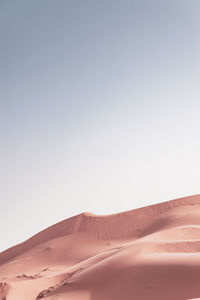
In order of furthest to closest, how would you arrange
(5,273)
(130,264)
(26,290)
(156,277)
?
(5,273), (26,290), (130,264), (156,277)

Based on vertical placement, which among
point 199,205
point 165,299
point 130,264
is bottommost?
point 165,299

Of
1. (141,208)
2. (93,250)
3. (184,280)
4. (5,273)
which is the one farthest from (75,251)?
(184,280)

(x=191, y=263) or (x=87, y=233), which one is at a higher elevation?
(x=87, y=233)

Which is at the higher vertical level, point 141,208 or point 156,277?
point 141,208

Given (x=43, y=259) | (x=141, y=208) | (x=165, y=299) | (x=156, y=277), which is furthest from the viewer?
(x=141, y=208)

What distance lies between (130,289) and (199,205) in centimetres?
1511

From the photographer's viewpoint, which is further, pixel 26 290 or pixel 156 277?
pixel 26 290

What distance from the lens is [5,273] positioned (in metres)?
17.0

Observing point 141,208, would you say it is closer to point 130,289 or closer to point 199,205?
point 199,205

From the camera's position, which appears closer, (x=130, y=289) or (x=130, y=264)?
(x=130, y=289)

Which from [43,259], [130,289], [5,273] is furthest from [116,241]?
[130,289]

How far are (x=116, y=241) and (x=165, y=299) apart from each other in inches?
546

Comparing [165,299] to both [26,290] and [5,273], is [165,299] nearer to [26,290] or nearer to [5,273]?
[26,290]

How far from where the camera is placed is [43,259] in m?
19.2
